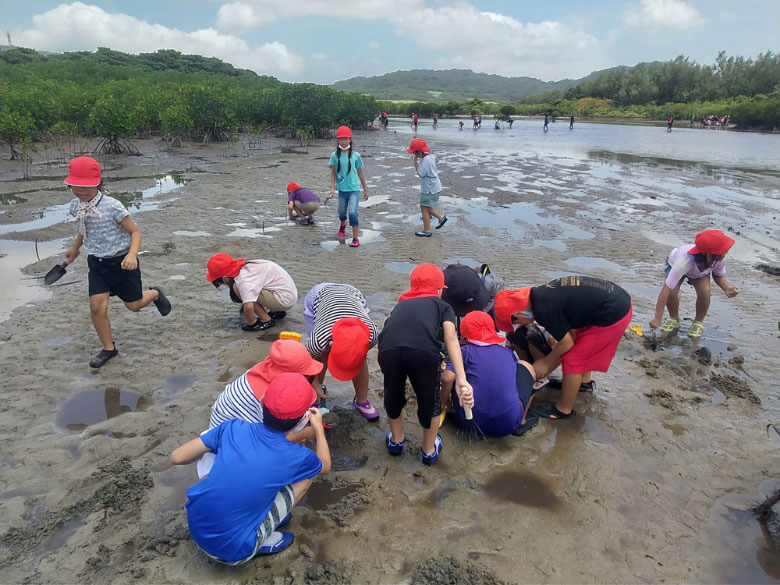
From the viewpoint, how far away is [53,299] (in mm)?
5531

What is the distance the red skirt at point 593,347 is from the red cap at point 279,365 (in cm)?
212

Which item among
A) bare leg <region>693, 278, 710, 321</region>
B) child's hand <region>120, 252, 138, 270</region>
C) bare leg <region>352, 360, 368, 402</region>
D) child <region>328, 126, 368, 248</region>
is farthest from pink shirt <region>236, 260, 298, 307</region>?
bare leg <region>693, 278, 710, 321</region>

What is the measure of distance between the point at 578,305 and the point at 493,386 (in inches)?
36.6

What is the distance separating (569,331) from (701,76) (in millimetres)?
91725

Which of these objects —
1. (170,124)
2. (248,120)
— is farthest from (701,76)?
(170,124)

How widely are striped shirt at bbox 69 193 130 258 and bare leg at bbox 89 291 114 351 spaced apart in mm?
397

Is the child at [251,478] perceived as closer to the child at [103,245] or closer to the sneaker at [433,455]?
the sneaker at [433,455]

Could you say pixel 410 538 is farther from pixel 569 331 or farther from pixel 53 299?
pixel 53 299

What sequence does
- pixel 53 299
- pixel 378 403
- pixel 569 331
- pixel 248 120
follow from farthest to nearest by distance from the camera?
pixel 248 120 < pixel 53 299 < pixel 378 403 < pixel 569 331

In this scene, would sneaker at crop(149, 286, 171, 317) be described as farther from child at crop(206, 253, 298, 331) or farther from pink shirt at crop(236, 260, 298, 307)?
pink shirt at crop(236, 260, 298, 307)

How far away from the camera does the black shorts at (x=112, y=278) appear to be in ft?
13.6

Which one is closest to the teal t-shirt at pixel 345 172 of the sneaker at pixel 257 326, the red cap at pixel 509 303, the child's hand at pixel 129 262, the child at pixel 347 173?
the child at pixel 347 173

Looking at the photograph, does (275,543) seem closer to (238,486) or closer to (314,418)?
(238,486)

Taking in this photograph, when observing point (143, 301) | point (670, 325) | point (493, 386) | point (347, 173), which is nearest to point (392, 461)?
point (493, 386)
